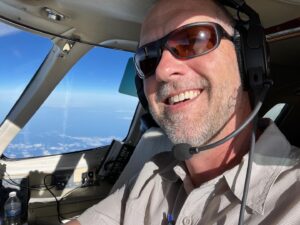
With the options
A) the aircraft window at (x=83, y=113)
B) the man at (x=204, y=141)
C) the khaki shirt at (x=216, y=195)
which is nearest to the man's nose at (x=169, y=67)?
the man at (x=204, y=141)

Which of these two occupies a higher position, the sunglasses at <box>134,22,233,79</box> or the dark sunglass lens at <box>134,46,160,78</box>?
the sunglasses at <box>134,22,233,79</box>

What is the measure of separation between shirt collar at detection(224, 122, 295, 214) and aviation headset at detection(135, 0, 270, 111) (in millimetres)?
131

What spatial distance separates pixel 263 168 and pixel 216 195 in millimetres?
139

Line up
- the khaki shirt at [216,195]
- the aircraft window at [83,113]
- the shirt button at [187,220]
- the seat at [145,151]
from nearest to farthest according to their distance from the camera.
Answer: the khaki shirt at [216,195] < the shirt button at [187,220] < the seat at [145,151] < the aircraft window at [83,113]

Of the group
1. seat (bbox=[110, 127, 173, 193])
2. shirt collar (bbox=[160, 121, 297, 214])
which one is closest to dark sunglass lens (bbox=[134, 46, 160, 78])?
shirt collar (bbox=[160, 121, 297, 214])

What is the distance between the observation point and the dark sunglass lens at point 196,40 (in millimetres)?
830

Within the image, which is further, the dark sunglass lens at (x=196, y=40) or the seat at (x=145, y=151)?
the seat at (x=145, y=151)

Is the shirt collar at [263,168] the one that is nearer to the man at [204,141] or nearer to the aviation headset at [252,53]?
the man at [204,141]

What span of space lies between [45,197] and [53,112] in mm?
621

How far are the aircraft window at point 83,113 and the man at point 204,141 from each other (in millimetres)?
1036

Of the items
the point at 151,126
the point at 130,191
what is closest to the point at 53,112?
the point at 151,126

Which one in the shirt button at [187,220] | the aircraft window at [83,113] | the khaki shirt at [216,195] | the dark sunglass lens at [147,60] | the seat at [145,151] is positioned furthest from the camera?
the aircraft window at [83,113]

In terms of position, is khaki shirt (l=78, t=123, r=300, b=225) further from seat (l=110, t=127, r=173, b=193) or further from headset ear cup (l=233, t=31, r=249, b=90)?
seat (l=110, t=127, r=173, b=193)

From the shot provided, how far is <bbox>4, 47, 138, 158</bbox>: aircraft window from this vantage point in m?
2.02
